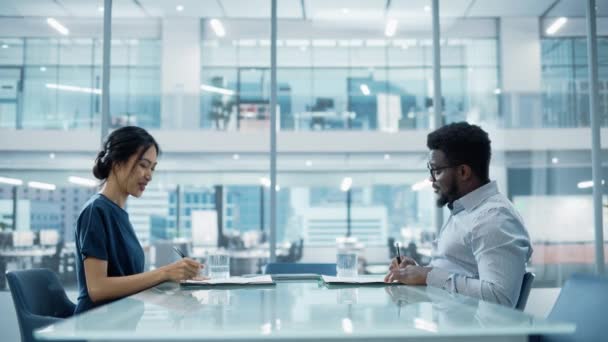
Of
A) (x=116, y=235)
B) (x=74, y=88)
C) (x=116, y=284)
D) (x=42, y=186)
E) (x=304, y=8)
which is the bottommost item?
(x=116, y=284)

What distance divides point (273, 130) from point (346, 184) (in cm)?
140

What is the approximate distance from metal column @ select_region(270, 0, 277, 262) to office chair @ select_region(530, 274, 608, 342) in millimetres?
2592

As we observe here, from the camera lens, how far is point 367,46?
4945 mm

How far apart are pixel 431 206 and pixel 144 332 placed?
3.95 metres

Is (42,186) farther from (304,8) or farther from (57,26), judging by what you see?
(304,8)

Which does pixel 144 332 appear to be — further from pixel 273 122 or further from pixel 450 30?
pixel 450 30

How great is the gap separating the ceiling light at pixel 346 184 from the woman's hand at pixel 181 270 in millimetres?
3530

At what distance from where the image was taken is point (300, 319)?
1194 millimetres

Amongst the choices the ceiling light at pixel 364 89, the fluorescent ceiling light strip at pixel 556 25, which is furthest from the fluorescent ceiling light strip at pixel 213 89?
the fluorescent ceiling light strip at pixel 556 25

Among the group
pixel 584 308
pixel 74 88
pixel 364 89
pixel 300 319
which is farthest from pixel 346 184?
pixel 300 319

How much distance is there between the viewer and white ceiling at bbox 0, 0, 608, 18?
14.8ft

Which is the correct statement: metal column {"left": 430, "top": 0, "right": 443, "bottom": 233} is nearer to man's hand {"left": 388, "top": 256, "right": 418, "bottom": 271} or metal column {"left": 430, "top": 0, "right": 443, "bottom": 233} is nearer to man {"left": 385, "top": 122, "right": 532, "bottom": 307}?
man {"left": 385, "top": 122, "right": 532, "bottom": 307}

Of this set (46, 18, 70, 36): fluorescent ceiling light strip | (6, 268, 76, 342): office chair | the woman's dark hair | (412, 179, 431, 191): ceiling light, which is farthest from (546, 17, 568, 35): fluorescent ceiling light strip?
(6, 268, 76, 342): office chair

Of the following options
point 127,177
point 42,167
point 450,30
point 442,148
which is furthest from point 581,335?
point 42,167
